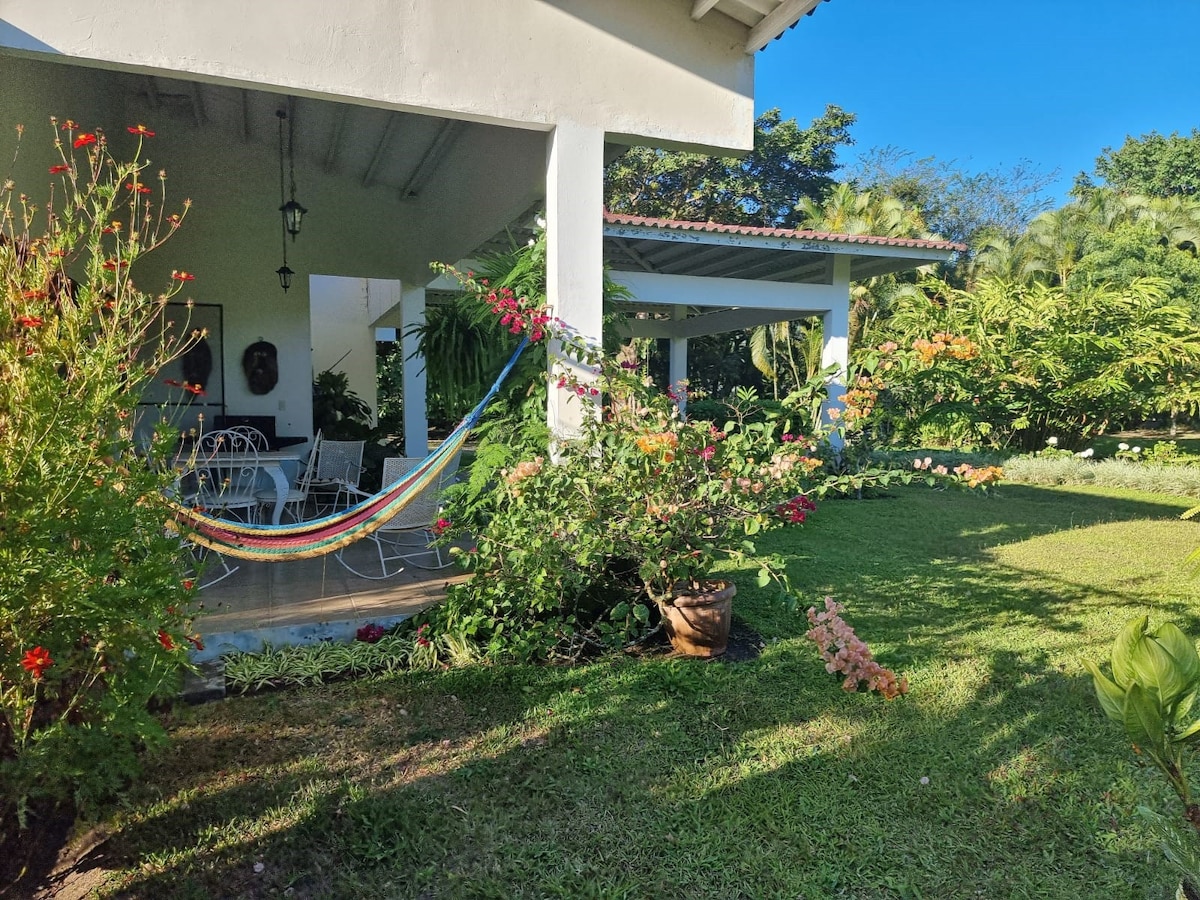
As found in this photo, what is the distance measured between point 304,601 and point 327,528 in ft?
2.30

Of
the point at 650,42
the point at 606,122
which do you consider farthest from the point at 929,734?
the point at 650,42

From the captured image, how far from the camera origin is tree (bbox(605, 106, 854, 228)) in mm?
20922

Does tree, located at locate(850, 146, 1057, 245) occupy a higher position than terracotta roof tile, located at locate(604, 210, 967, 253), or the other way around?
tree, located at locate(850, 146, 1057, 245)

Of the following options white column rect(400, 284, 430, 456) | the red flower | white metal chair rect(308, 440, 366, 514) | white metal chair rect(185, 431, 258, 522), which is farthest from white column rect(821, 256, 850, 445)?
→ the red flower

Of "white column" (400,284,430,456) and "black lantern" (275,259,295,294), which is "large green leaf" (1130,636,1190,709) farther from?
"black lantern" (275,259,295,294)

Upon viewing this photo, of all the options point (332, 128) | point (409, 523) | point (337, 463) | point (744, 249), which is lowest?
point (409, 523)

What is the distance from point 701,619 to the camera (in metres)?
3.51

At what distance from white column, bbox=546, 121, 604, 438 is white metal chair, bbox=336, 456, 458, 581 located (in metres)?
0.78

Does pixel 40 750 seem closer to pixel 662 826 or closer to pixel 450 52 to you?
pixel 662 826

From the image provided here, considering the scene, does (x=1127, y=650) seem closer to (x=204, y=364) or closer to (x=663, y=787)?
(x=663, y=787)

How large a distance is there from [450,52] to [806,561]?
13.7ft

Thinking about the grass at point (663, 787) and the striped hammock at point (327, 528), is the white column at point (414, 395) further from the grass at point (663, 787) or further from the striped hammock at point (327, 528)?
the grass at point (663, 787)

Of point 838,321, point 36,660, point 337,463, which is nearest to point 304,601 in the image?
point 36,660

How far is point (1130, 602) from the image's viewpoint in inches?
180
